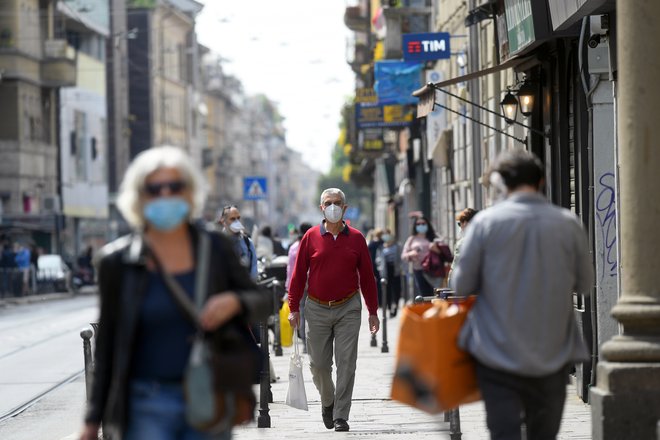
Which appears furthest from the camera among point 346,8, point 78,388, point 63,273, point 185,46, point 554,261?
point 185,46

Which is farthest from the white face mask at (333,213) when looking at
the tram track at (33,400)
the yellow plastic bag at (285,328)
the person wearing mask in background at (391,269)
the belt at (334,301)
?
the person wearing mask in background at (391,269)

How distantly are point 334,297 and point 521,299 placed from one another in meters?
5.87

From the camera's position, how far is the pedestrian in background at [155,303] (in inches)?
242

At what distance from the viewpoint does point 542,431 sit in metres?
7.34

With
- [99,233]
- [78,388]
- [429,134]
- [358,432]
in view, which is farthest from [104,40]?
[358,432]

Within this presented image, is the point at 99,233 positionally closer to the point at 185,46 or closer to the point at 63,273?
the point at 63,273

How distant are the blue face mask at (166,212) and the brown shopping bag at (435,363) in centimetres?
159

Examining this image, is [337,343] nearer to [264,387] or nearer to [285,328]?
[264,387]

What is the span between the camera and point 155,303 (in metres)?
6.16

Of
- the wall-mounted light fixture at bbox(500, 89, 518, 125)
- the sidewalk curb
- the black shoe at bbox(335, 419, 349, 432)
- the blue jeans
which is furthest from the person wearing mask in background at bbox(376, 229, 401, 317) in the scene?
the blue jeans

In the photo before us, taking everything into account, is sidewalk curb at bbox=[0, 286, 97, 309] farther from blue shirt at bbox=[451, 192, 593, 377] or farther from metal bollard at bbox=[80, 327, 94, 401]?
blue shirt at bbox=[451, 192, 593, 377]

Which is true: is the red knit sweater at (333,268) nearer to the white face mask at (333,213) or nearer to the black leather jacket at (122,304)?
the white face mask at (333,213)

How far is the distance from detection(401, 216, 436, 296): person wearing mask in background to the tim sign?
2.67 metres

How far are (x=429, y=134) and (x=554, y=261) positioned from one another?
2747cm
